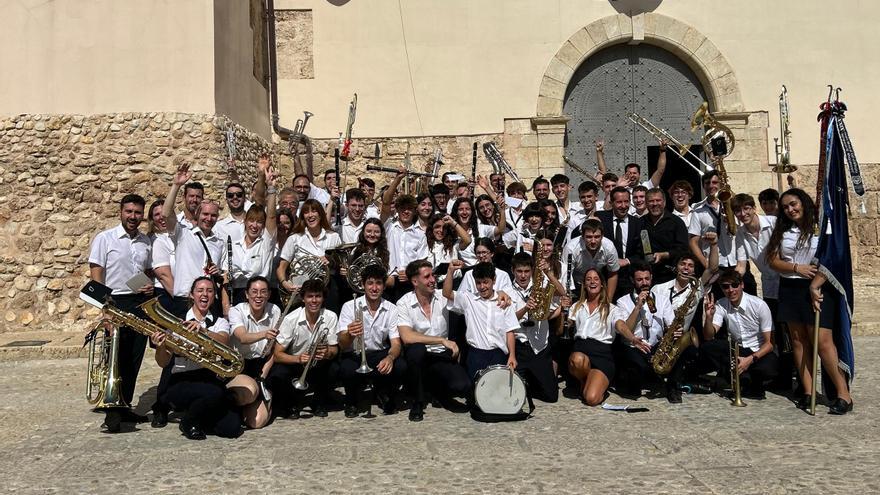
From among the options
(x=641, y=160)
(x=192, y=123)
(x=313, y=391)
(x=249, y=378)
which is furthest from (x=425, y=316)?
(x=641, y=160)

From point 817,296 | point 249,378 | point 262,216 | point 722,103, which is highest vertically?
point 722,103

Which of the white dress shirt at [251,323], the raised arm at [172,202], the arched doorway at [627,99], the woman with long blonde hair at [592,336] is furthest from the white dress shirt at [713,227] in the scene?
the arched doorway at [627,99]

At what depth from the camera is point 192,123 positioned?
9070mm

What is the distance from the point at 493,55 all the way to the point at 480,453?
7950 mm

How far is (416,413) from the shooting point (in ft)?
17.4

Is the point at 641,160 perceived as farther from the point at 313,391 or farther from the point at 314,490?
the point at 314,490

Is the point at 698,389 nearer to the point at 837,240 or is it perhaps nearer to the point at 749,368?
the point at 749,368

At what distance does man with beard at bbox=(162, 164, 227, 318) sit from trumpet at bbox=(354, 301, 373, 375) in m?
1.06

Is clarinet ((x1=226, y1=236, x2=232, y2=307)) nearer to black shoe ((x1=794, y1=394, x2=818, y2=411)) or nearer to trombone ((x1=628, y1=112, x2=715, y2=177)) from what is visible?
black shoe ((x1=794, y1=394, x2=818, y2=411))

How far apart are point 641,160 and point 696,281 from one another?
6.17 metres

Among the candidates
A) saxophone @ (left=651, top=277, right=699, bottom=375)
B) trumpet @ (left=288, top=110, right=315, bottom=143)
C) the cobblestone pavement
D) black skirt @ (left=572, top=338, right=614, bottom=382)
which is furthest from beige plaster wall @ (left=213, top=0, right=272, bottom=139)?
saxophone @ (left=651, top=277, right=699, bottom=375)

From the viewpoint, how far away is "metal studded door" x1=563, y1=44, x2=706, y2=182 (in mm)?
11703

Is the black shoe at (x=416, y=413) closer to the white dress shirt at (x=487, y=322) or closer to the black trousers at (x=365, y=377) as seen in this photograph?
the black trousers at (x=365, y=377)

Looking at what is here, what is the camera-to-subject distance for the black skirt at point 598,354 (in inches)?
227
